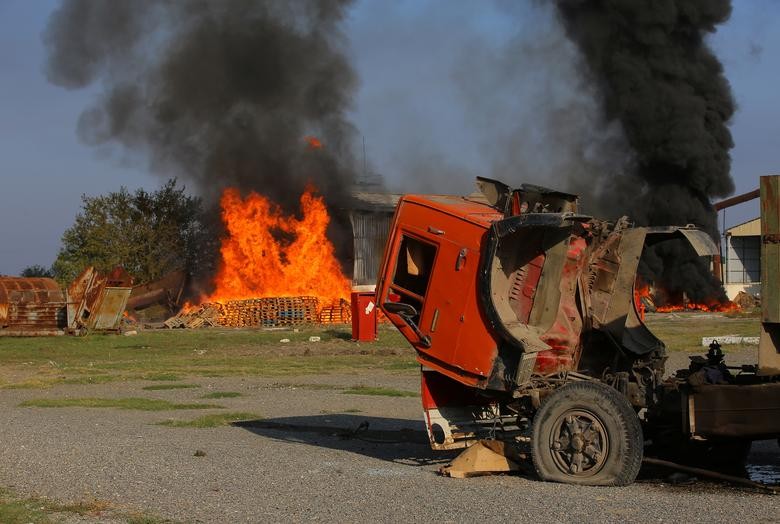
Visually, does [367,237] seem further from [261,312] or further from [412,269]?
[412,269]

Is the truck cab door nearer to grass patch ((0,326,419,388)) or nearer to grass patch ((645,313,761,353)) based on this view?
grass patch ((0,326,419,388))

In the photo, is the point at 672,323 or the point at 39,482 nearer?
A: the point at 39,482

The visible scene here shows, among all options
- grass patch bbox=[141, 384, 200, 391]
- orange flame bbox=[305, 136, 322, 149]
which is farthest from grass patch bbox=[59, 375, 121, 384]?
orange flame bbox=[305, 136, 322, 149]

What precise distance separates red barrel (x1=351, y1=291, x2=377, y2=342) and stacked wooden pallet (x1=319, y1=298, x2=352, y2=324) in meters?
15.3

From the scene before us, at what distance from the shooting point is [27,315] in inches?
1494

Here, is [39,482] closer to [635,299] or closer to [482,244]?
[482,244]

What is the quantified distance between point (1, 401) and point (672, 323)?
2961cm

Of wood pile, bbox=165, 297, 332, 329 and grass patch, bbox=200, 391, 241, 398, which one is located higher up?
wood pile, bbox=165, 297, 332, 329

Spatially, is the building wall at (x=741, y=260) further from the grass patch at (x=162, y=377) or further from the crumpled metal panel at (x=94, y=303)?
the grass patch at (x=162, y=377)

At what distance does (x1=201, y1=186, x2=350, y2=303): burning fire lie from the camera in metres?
49.6

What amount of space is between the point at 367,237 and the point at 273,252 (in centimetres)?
587

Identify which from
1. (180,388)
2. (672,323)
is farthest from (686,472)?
(672,323)

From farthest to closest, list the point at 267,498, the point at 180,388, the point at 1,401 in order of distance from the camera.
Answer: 1. the point at 180,388
2. the point at 1,401
3. the point at 267,498

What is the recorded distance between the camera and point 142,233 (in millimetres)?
57438
